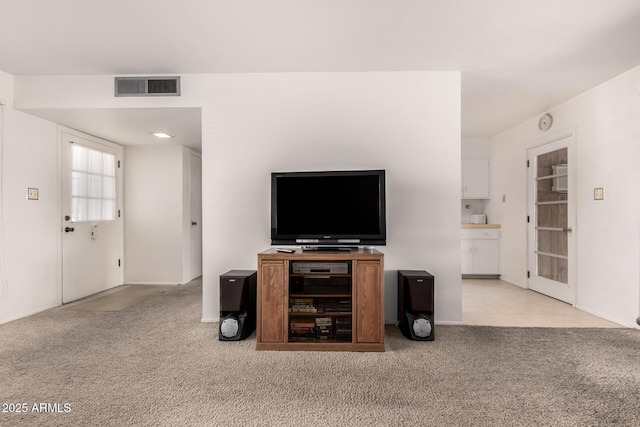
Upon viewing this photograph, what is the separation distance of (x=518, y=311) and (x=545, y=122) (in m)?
2.50

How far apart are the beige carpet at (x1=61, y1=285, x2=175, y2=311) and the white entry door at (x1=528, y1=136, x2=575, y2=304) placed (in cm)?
523

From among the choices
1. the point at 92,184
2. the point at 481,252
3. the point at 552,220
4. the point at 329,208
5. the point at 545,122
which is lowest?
the point at 481,252

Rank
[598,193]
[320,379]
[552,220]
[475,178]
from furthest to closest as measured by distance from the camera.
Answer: [475,178] < [552,220] < [598,193] < [320,379]

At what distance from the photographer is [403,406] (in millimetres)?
1906

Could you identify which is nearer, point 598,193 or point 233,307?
point 233,307

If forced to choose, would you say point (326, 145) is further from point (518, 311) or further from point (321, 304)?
point (518, 311)

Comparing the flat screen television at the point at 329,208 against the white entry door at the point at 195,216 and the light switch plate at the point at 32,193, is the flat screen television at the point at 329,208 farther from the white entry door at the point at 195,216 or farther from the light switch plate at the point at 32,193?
the white entry door at the point at 195,216

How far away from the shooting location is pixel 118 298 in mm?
4410

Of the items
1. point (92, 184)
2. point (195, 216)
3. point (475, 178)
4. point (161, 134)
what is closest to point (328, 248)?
point (161, 134)

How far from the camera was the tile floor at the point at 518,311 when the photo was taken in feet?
11.1

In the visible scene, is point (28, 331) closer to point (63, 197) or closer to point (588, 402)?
point (63, 197)

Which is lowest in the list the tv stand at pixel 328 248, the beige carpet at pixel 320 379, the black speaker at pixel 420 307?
the beige carpet at pixel 320 379

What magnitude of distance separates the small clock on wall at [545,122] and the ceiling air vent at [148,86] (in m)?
4.49

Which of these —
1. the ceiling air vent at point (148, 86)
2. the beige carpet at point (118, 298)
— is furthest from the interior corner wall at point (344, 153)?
the beige carpet at point (118, 298)
